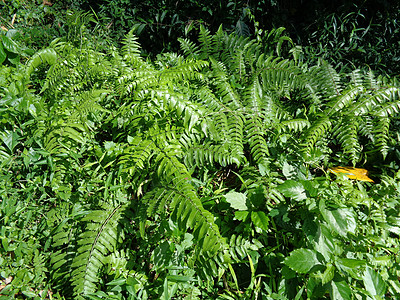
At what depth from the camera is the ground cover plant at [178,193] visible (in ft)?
6.51

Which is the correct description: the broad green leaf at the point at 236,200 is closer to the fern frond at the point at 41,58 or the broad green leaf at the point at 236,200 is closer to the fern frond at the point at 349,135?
the fern frond at the point at 349,135

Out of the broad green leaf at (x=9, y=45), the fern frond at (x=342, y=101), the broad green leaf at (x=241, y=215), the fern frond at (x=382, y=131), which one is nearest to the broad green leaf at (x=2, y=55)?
the broad green leaf at (x=9, y=45)

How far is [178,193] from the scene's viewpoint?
1.95 m

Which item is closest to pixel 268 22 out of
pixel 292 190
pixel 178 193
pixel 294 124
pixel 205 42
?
pixel 205 42

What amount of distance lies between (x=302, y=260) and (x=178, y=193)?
2.98 feet

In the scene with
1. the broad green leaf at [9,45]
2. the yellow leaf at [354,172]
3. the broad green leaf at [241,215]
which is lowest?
the broad green leaf at [241,215]

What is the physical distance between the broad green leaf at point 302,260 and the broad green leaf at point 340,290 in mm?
156

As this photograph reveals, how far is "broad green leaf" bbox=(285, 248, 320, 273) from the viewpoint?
187cm

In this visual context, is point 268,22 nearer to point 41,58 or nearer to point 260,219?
point 41,58

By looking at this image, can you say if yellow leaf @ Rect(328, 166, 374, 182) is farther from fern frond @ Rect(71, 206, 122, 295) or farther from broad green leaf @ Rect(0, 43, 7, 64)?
broad green leaf @ Rect(0, 43, 7, 64)

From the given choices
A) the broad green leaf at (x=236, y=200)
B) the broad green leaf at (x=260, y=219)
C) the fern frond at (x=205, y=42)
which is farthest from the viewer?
the fern frond at (x=205, y=42)

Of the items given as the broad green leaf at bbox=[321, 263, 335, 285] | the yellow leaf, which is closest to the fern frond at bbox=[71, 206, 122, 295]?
the broad green leaf at bbox=[321, 263, 335, 285]

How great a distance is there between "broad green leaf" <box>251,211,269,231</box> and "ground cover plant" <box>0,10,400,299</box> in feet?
0.04

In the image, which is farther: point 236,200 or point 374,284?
point 236,200
